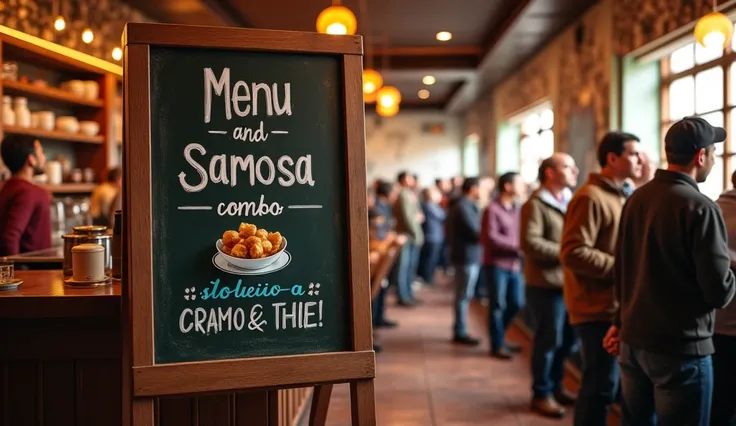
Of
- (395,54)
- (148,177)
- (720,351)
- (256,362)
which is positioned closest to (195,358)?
(256,362)

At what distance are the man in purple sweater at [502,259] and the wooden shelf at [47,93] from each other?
136 inches

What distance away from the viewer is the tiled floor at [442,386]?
13.8 ft

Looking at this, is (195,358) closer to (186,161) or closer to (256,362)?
(256,362)

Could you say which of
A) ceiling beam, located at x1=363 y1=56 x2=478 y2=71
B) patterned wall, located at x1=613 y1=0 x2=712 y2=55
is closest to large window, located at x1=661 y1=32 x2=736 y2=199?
patterned wall, located at x1=613 y1=0 x2=712 y2=55

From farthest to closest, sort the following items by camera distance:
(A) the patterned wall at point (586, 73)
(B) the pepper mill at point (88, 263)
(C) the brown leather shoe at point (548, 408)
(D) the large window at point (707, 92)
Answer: (A) the patterned wall at point (586, 73)
(D) the large window at point (707, 92)
(C) the brown leather shoe at point (548, 408)
(B) the pepper mill at point (88, 263)

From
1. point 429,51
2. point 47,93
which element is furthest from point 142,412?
point 429,51

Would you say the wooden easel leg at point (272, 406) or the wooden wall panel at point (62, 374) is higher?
the wooden wall panel at point (62, 374)

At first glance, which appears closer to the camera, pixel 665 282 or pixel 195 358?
pixel 195 358

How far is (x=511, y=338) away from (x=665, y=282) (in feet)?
14.0

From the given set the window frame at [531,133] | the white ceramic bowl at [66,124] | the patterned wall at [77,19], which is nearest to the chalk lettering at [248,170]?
the patterned wall at [77,19]

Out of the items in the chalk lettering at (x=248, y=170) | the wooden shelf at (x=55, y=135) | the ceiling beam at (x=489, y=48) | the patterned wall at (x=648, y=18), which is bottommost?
the chalk lettering at (x=248, y=170)

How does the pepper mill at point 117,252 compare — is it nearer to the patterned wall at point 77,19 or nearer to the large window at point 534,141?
the patterned wall at point 77,19

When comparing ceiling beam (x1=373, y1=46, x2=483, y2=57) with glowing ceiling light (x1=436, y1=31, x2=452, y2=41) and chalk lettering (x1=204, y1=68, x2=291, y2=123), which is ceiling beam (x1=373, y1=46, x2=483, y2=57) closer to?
glowing ceiling light (x1=436, y1=31, x2=452, y2=41)

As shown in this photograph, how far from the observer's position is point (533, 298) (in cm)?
433
